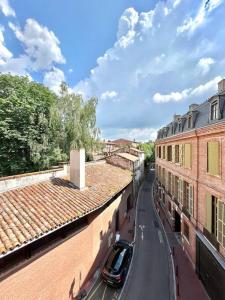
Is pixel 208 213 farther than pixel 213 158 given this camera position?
Yes

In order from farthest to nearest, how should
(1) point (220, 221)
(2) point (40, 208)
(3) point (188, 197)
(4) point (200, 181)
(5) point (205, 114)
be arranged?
(3) point (188, 197) < (5) point (205, 114) < (4) point (200, 181) < (1) point (220, 221) < (2) point (40, 208)

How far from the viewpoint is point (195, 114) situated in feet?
55.4

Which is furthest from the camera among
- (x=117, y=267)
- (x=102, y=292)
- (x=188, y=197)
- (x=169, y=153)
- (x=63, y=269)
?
(x=169, y=153)

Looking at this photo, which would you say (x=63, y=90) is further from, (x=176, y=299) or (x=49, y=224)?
(x=176, y=299)

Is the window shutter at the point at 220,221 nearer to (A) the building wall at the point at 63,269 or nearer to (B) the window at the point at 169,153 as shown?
(A) the building wall at the point at 63,269

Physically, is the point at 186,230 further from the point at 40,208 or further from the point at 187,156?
the point at 40,208

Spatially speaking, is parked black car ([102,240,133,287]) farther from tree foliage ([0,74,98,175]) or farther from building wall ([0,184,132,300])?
tree foliage ([0,74,98,175])

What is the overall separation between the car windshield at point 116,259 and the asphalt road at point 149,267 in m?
1.37

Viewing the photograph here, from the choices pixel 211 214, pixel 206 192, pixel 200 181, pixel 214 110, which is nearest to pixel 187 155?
pixel 200 181

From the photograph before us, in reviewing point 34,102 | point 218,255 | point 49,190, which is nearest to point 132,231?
point 218,255

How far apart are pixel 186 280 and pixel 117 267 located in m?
4.89

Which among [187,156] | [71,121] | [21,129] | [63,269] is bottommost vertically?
[63,269]

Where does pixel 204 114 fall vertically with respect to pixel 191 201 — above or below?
above

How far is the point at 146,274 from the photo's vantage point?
14047 mm
